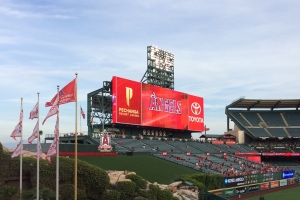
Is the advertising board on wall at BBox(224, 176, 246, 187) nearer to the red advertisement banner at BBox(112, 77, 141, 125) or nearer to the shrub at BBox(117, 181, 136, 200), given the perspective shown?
the red advertisement banner at BBox(112, 77, 141, 125)

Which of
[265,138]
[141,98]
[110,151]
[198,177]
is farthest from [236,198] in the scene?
[265,138]

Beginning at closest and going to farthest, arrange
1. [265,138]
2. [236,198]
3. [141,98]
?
[236,198] < [141,98] < [265,138]

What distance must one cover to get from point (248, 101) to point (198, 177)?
48086mm

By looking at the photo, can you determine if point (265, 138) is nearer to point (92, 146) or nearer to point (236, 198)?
point (236, 198)

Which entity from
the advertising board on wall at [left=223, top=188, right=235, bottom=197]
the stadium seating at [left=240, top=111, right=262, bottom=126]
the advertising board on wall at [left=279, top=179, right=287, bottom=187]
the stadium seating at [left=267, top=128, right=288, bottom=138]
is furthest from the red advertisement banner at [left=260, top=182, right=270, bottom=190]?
the stadium seating at [left=240, top=111, right=262, bottom=126]

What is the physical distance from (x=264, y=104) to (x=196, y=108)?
23690mm

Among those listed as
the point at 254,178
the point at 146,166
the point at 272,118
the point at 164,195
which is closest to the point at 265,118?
the point at 272,118

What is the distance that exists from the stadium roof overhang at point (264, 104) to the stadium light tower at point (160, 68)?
21253 millimetres

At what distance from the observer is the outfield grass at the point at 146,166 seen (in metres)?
35.6

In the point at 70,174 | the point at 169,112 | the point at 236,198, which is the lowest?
the point at 236,198

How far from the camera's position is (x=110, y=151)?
136 feet

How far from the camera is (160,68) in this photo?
203 feet

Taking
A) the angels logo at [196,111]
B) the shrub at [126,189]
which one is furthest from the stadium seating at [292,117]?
the shrub at [126,189]

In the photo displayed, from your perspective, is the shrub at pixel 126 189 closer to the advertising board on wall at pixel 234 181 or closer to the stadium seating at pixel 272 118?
the advertising board on wall at pixel 234 181
